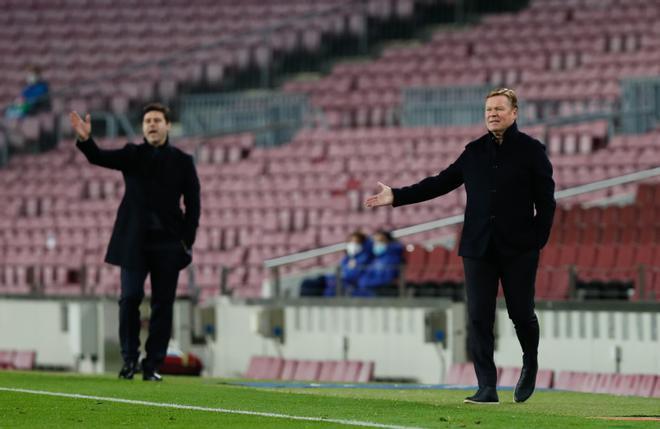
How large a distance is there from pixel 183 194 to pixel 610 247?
22.9 feet

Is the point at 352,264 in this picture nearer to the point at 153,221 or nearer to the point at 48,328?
the point at 48,328

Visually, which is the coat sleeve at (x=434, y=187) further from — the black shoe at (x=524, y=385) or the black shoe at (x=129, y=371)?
the black shoe at (x=129, y=371)

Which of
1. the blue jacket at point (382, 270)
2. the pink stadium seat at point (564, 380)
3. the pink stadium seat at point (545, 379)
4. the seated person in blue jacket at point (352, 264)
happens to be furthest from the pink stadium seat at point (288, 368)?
the pink stadium seat at point (564, 380)

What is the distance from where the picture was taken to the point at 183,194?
39.3 ft

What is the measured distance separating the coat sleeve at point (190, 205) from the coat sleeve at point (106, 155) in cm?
43

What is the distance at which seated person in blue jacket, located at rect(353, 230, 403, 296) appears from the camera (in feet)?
60.8


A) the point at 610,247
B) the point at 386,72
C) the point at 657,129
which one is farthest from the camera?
the point at 386,72

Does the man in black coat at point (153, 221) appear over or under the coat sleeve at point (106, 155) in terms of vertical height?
under

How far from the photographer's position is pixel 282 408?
9109 millimetres

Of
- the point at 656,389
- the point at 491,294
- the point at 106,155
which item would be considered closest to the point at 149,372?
the point at 106,155

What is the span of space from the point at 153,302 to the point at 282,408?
304 cm

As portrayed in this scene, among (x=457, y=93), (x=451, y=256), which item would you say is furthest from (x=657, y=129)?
(x=451, y=256)

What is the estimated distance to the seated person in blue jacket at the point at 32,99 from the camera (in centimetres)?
2998

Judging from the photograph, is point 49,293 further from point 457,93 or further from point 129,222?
point 129,222
